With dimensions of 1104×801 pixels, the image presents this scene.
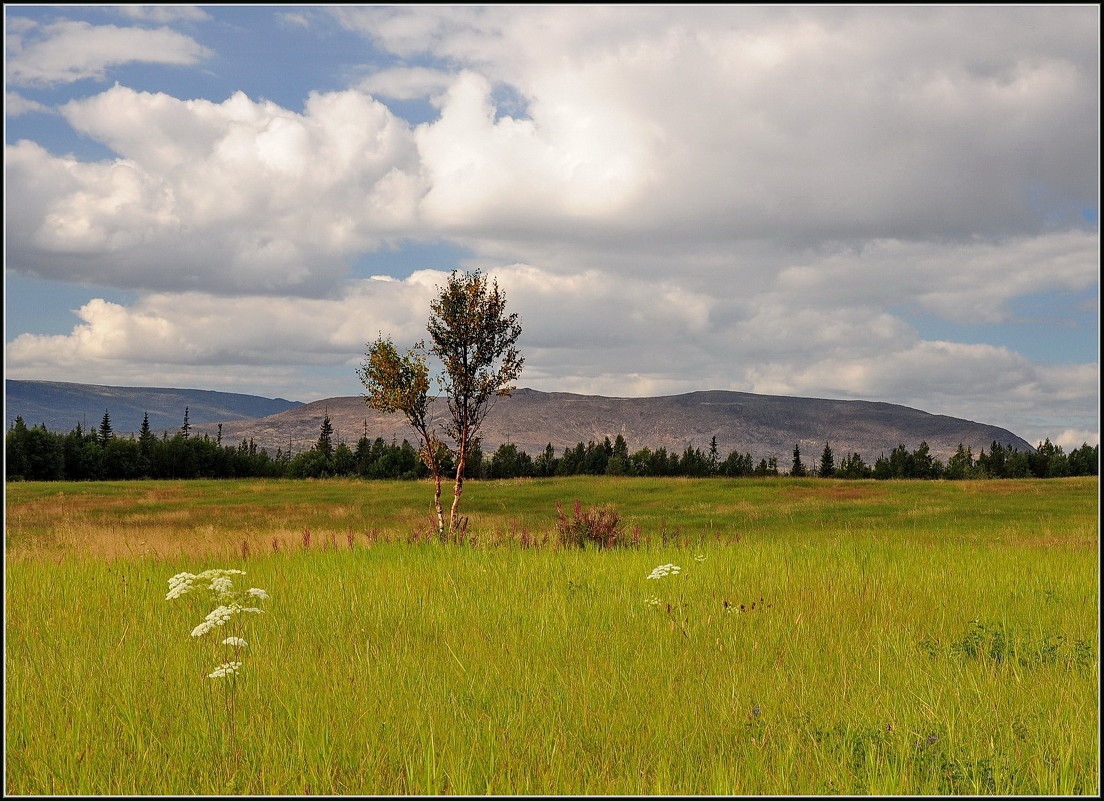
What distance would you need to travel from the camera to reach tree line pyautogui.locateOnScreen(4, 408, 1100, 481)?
9018 centimetres

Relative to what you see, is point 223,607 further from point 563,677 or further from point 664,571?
point 664,571

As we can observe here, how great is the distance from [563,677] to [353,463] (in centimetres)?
11417

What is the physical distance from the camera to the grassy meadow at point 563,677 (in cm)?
408

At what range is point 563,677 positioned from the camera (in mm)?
5559

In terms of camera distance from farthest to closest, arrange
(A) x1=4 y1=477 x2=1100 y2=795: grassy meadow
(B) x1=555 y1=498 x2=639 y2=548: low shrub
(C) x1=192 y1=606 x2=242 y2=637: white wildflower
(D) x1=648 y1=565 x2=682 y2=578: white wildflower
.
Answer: (B) x1=555 y1=498 x2=639 y2=548: low shrub
(D) x1=648 y1=565 x2=682 y2=578: white wildflower
(C) x1=192 y1=606 x2=242 y2=637: white wildflower
(A) x1=4 y1=477 x2=1100 y2=795: grassy meadow

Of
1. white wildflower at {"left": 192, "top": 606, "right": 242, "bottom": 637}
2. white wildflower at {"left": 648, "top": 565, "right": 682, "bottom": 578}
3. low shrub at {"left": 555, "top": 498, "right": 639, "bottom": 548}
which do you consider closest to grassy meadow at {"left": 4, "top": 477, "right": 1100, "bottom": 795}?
white wildflower at {"left": 648, "top": 565, "right": 682, "bottom": 578}

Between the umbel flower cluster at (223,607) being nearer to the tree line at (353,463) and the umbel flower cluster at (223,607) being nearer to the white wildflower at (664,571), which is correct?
the white wildflower at (664,571)

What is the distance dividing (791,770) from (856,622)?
13.3ft

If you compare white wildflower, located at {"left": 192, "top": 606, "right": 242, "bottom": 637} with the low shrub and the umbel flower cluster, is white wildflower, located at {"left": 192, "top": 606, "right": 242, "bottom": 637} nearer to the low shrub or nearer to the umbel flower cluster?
the umbel flower cluster

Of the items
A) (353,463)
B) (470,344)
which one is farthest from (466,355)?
(353,463)

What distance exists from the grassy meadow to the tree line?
76.4 metres

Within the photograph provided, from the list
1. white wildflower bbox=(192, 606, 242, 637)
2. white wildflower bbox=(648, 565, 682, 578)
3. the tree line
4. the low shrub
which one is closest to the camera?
white wildflower bbox=(192, 606, 242, 637)

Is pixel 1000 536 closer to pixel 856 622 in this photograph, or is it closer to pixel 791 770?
pixel 856 622

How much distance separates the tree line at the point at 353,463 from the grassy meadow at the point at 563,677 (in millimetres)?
76366
